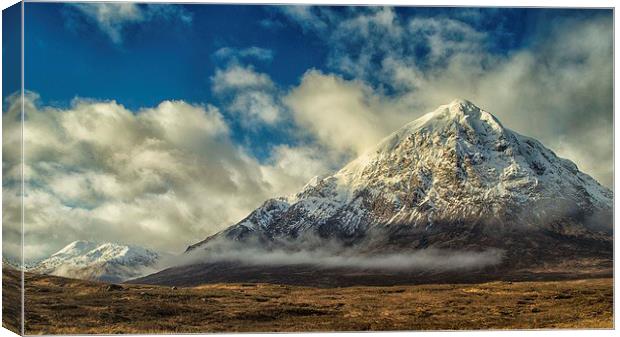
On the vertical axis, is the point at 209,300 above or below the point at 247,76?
below

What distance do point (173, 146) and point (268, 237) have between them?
43.1 metres

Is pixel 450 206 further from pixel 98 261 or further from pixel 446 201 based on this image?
pixel 98 261

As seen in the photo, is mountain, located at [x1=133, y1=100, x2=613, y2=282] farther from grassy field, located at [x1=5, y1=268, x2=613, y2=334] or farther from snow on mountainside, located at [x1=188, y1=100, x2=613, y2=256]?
grassy field, located at [x1=5, y1=268, x2=613, y2=334]

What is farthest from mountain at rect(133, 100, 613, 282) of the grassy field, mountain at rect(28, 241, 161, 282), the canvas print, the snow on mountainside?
the grassy field

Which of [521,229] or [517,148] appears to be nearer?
[517,148]

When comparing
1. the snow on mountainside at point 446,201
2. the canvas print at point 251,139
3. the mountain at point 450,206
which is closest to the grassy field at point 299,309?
the canvas print at point 251,139

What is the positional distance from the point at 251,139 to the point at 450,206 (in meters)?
60.1

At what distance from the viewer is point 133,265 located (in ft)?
320

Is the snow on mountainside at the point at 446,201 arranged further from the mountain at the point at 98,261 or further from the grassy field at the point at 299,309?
the grassy field at the point at 299,309

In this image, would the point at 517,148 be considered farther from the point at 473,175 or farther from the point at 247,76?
the point at 247,76

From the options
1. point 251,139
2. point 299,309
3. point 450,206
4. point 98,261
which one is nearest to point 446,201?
point 450,206

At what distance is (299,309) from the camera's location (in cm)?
6469

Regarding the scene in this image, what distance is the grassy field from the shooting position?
58281mm

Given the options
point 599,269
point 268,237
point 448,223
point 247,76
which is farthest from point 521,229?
point 247,76
